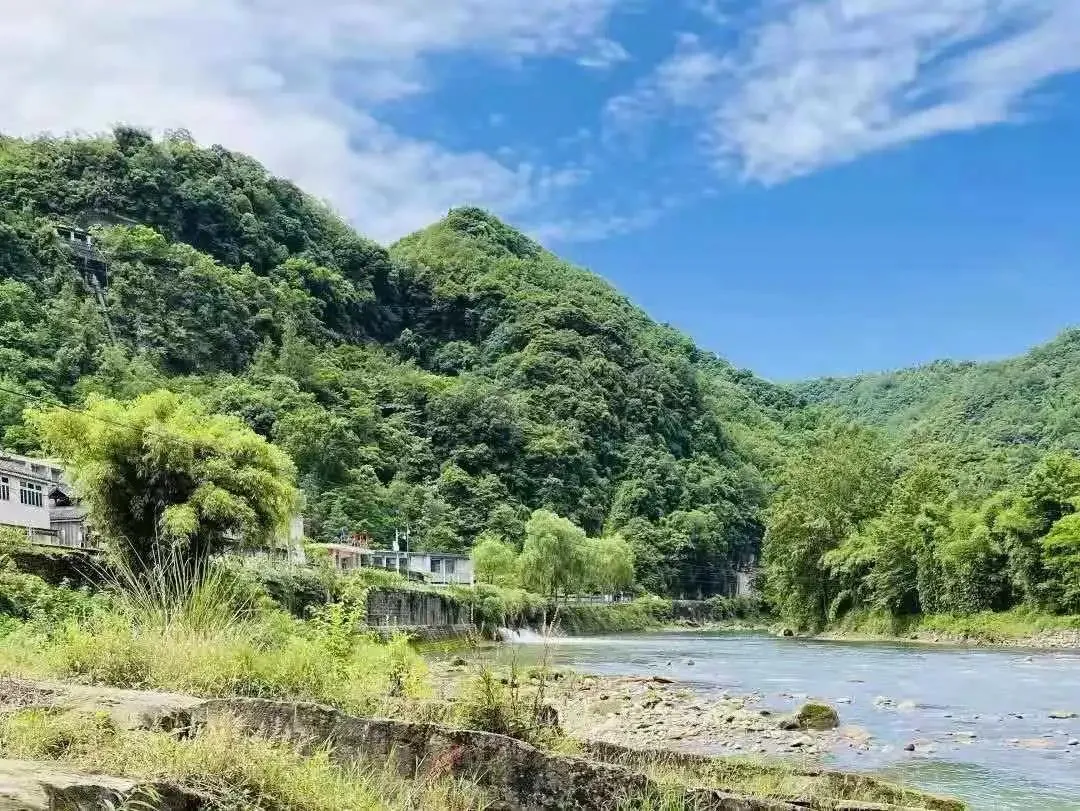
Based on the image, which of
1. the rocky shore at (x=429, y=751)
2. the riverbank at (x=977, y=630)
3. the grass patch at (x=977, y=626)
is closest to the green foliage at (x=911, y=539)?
the grass patch at (x=977, y=626)

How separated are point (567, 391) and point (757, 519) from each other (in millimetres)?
34019

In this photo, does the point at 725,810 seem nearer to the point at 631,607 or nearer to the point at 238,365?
the point at 631,607

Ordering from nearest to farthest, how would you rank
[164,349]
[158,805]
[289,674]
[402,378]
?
[158,805] → [289,674] → [164,349] → [402,378]

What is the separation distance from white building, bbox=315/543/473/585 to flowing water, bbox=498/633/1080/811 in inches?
964

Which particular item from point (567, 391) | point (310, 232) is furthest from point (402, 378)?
point (310, 232)

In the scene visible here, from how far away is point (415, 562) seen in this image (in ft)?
271

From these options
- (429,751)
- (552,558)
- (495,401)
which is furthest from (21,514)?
(495,401)

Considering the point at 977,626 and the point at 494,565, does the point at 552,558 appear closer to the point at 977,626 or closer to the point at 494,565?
the point at 494,565

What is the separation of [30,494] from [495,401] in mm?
80438

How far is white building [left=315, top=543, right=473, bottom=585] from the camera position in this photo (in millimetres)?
67812

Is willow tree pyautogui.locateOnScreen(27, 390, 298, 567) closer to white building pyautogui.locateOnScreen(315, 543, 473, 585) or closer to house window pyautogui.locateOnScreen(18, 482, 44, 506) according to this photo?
house window pyautogui.locateOnScreen(18, 482, 44, 506)

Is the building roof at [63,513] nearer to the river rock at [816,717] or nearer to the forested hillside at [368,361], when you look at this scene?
the forested hillside at [368,361]

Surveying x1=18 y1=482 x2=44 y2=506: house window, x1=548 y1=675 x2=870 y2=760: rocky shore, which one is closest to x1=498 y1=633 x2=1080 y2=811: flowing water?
x1=548 y1=675 x2=870 y2=760: rocky shore

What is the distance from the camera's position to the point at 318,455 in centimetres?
9131
